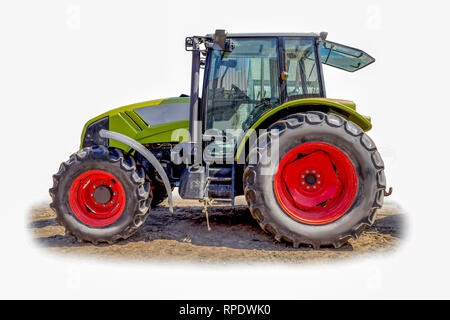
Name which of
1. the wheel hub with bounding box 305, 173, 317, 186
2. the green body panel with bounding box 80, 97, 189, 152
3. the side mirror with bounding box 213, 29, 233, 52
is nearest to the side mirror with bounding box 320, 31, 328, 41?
the side mirror with bounding box 213, 29, 233, 52

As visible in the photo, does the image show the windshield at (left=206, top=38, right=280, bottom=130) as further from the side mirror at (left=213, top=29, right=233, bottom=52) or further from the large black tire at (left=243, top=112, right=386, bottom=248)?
the large black tire at (left=243, top=112, right=386, bottom=248)

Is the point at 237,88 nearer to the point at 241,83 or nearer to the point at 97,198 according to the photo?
the point at 241,83

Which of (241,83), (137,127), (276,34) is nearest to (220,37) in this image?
(241,83)

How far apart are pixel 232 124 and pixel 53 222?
318 centimetres

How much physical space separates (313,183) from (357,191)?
479 millimetres

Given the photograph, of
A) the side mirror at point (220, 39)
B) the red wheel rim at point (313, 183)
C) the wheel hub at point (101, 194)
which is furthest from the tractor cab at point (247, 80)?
the wheel hub at point (101, 194)

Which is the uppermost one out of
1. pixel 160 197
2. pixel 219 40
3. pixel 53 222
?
pixel 219 40

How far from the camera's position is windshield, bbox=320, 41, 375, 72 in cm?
413

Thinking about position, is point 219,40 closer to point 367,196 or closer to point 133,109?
point 133,109

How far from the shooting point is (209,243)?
142 inches

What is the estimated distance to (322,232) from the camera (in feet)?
10.7

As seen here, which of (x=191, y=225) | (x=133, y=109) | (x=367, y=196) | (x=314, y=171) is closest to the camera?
(x=367, y=196)

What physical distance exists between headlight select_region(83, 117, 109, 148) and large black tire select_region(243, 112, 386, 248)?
2.13 m

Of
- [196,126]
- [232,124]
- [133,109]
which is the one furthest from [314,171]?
[133,109]
